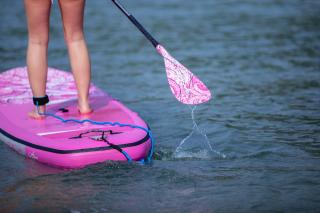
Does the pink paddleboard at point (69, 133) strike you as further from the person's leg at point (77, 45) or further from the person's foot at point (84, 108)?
the person's leg at point (77, 45)

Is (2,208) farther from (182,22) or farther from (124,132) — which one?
(182,22)

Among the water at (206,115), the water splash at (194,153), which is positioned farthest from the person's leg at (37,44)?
the water splash at (194,153)

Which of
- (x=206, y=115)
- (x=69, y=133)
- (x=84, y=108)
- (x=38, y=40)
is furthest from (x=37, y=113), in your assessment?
(x=206, y=115)

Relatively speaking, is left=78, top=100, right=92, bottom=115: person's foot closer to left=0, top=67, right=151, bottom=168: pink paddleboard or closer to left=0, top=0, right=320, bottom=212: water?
left=0, top=67, right=151, bottom=168: pink paddleboard

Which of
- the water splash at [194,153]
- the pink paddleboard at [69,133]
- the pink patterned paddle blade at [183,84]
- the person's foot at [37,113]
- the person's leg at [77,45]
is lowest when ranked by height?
the water splash at [194,153]

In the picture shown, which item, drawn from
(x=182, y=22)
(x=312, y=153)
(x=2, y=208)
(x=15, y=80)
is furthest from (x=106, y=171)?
(x=182, y=22)

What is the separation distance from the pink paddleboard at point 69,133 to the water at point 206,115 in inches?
3.7

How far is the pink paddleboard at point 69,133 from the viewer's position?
11.8 feet

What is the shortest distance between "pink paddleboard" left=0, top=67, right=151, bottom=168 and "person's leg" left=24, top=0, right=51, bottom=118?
30cm

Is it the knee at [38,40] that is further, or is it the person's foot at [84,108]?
the person's foot at [84,108]

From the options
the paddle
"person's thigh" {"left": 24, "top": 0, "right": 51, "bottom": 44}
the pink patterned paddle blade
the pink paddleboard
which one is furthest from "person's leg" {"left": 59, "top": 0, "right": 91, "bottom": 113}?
the pink patterned paddle blade

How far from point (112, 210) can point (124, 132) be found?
811mm

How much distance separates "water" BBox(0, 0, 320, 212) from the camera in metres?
3.27

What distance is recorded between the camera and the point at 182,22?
30.8ft
